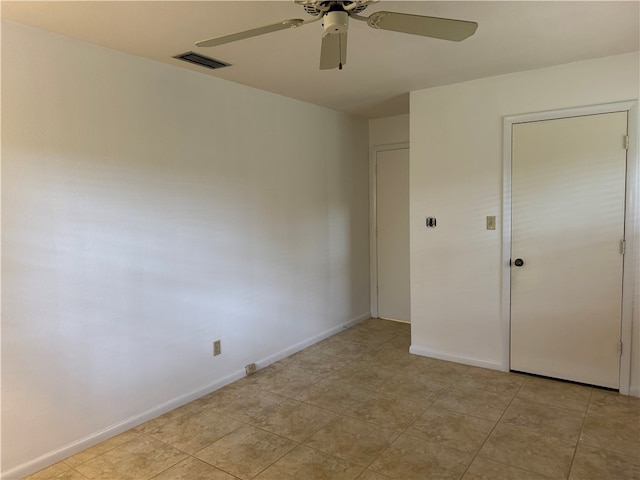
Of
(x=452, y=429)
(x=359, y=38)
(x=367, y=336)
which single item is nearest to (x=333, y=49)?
(x=359, y=38)

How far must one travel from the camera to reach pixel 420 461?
7.54ft

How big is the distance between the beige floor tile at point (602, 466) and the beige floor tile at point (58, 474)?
2.57m

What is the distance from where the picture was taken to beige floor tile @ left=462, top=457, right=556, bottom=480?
7.03 ft

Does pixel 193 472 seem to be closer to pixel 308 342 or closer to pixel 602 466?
pixel 308 342

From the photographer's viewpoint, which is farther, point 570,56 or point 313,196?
point 313,196

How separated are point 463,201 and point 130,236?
259 centimetres

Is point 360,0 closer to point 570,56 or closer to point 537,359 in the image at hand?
point 570,56

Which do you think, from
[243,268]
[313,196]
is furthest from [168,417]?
[313,196]

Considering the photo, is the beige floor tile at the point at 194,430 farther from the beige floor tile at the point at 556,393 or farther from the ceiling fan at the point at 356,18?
the ceiling fan at the point at 356,18

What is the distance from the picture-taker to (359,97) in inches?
152

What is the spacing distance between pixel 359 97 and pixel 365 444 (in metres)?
2.87

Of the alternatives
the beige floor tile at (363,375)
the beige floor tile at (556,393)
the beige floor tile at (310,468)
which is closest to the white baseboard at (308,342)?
the beige floor tile at (363,375)

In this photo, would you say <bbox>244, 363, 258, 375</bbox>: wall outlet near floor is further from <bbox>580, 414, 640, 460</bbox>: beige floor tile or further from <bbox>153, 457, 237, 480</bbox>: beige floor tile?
<bbox>580, 414, 640, 460</bbox>: beige floor tile

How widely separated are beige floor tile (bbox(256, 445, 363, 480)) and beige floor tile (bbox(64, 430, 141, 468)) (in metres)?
0.94
